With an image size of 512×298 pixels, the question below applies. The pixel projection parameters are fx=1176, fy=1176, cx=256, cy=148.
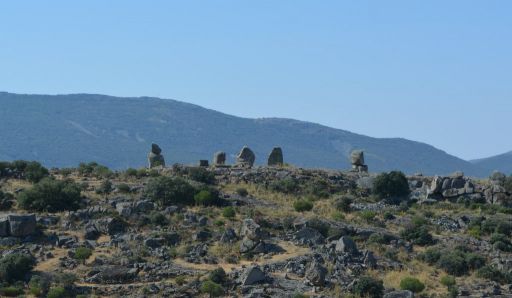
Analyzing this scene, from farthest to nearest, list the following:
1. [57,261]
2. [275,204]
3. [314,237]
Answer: [275,204] → [314,237] → [57,261]

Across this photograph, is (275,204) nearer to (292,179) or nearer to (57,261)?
(292,179)

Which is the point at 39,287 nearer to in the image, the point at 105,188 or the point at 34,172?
the point at 105,188

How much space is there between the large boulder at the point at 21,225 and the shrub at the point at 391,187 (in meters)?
24.5

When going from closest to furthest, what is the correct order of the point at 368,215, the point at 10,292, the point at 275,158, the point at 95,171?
the point at 10,292
the point at 368,215
the point at 95,171
the point at 275,158

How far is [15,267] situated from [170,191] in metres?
15.0

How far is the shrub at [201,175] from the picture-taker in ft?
251

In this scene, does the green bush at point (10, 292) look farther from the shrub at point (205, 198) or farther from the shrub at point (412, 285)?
the shrub at point (412, 285)

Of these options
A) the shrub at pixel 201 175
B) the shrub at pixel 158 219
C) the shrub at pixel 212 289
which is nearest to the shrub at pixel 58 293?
the shrub at pixel 212 289

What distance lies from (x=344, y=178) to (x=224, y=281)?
27.9 metres

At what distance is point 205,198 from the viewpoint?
6944 cm

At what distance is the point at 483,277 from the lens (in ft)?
193

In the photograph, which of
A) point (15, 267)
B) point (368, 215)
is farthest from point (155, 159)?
point (15, 267)

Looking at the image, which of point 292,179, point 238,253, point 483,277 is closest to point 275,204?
point 292,179

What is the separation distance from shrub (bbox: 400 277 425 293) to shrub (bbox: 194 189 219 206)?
1715cm
